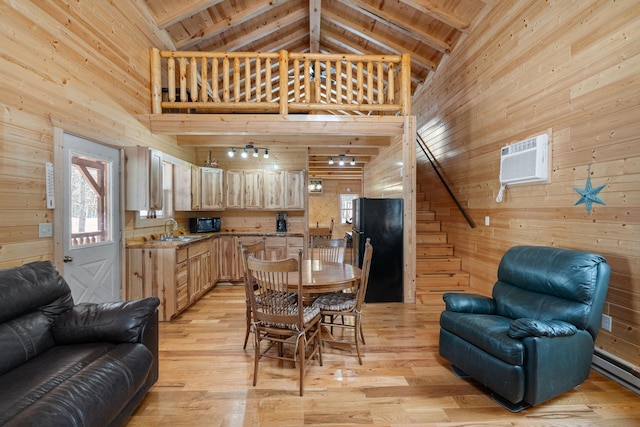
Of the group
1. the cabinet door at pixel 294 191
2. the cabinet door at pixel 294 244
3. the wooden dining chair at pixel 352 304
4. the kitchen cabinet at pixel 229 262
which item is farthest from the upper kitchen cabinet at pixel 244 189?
the wooden dining chair at pixel 352 304

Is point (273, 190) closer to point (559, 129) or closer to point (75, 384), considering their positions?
point (559, 129)

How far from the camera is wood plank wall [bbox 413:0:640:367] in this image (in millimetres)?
2328

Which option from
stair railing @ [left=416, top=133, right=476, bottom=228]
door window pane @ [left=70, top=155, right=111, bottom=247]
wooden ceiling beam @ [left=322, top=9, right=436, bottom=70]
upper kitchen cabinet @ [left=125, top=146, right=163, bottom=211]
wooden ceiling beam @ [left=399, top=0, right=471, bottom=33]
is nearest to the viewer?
door window pane @ [left=70, top=155, right=111, bottom=247]

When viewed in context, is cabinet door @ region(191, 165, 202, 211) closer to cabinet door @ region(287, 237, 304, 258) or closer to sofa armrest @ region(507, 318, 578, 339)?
cabinet door @ region(287, 237, 304, 258)

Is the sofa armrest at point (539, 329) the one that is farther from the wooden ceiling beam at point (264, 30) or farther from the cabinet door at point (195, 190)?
the wooden ceiling beam at point (264, 30)

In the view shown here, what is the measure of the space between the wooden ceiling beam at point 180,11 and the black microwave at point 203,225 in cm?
301

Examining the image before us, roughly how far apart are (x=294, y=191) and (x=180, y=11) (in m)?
3.25

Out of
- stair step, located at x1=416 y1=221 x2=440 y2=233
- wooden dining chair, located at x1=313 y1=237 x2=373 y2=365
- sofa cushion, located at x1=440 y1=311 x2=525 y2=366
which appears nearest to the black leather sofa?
wooden dining chair, located at x1=313 y1=237 x2=373 y2=365

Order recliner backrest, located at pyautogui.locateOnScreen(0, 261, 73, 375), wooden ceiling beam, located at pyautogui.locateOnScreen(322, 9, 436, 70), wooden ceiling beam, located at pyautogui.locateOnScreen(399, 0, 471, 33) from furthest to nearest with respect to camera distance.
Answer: wooden ceiling beam, located at pyautogui.locateOnScreen(322, 9, 436, 70), wooden ceiling beam, located at pyautogui.locateOnScreen(399, 0, 471, 33), recliner backrest, located at pyautogui.locateOnScreen(0, 261, 73, 375)

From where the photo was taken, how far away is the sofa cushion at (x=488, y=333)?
1.98m

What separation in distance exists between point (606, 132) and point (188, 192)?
525 cm

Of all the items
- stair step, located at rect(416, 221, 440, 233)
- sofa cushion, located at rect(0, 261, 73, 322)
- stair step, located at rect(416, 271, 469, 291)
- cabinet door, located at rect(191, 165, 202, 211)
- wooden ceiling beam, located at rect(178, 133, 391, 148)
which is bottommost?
stair step, located at rect(416, 271, 469, 291)

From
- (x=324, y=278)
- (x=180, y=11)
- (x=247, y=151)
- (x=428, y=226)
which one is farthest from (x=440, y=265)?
(x=180, y=11)

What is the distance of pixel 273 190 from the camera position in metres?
5.84
